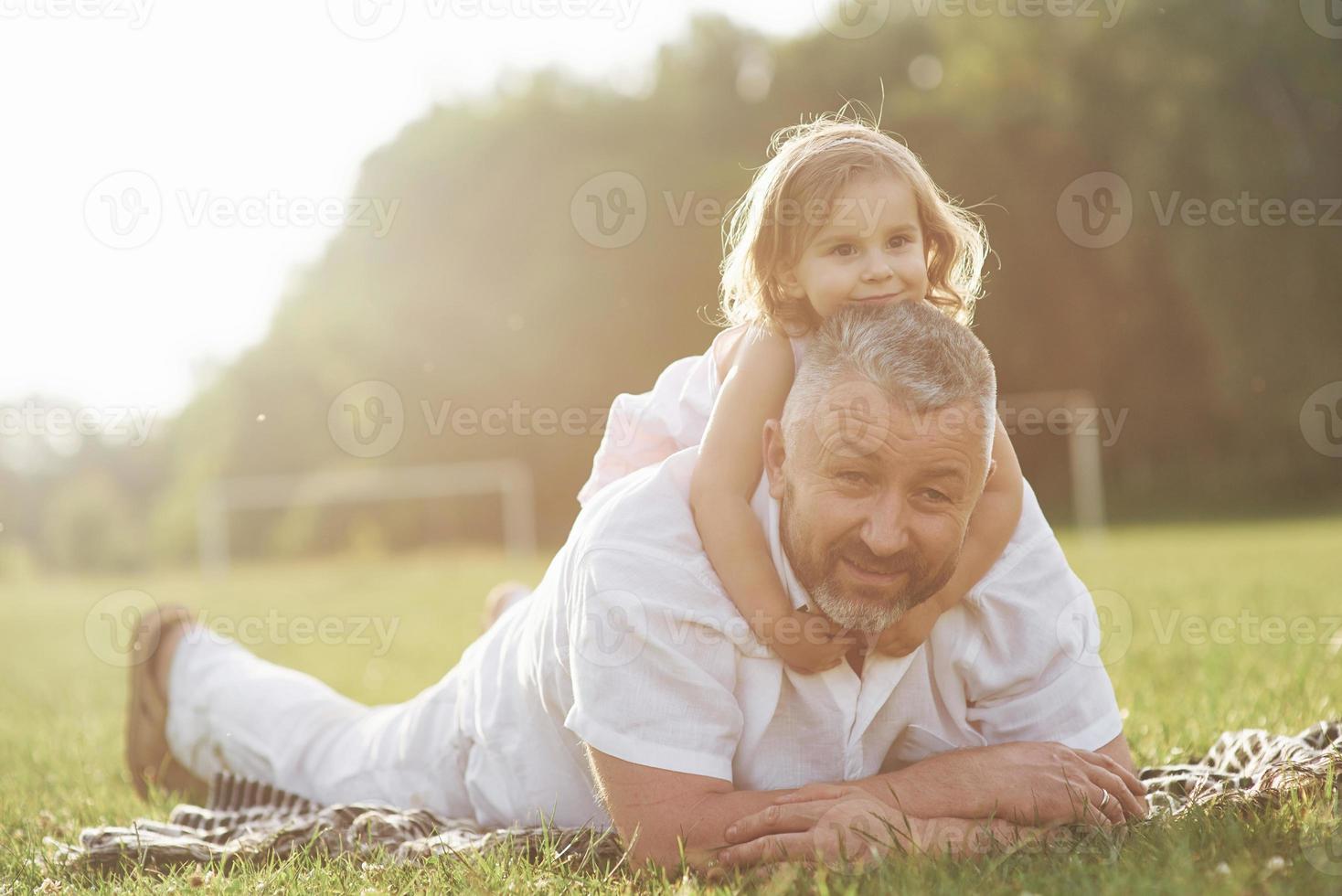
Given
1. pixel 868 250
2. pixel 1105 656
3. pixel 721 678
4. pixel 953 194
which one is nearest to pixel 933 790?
pixel 721 678

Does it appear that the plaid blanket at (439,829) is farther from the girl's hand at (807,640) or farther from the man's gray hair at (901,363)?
the man's gray hair at (901,363)

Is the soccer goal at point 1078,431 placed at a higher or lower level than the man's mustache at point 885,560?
lower

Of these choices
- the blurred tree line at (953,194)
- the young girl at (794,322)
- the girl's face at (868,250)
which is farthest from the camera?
the blurred tree line at (953,194)

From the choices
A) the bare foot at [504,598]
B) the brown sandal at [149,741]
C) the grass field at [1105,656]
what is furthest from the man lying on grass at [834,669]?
the brown sandal at [149,741]

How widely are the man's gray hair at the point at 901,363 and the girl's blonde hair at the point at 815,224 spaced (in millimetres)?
549

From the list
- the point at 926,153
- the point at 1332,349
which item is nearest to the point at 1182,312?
the point at 1332,349

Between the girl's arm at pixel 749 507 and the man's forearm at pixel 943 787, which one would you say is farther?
the girl's arm at pixel 749 507

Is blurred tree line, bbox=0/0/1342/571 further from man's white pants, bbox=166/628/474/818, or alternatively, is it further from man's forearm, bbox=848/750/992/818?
man's forearm, bbox=848/750/992/818

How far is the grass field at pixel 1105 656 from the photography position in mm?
2453

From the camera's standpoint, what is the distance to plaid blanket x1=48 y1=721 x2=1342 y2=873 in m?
2.95

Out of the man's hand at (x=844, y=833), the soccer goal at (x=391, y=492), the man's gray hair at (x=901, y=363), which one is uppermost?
the man's gray hair at (x=901, y=363)

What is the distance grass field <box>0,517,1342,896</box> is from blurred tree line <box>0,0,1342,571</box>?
7.23 meters

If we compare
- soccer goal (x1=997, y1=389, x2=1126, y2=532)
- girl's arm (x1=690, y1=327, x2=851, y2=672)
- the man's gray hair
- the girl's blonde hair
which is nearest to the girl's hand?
girl's arm (x1=690, y1=327, x2=851, y2=672)

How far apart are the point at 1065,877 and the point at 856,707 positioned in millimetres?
704
